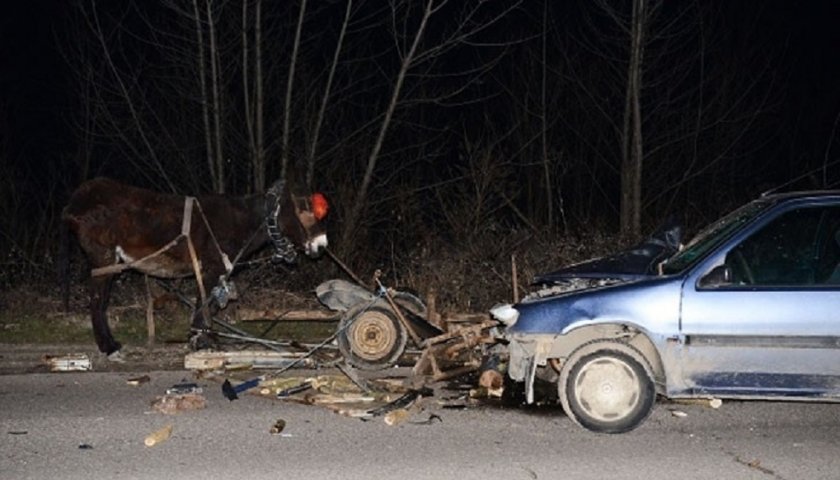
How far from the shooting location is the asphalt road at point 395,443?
6.29 m

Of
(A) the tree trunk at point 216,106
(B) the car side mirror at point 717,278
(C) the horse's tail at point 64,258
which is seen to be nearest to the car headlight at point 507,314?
(B) the car side mirror at point 717,278

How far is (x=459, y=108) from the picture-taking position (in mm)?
28375

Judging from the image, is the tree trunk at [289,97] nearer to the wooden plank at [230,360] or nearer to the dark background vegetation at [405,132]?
the dark background vegetation at [405,132]

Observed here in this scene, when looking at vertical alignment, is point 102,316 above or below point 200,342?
above

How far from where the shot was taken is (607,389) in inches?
287

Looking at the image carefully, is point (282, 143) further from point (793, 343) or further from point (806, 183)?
point (806, 183)

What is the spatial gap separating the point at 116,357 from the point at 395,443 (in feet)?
14.1

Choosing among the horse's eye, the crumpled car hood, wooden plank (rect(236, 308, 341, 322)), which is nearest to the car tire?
the crumpled car hood

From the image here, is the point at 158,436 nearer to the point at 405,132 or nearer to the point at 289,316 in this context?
the point at 289,316

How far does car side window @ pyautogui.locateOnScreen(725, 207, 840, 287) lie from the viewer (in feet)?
24.1

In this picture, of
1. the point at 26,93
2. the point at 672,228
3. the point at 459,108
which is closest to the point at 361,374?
the point at 672,228

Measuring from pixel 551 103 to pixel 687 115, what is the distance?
3846 mm

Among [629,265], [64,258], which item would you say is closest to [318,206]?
[64,258]

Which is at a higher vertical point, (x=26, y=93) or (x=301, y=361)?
(x=26, y=93)
